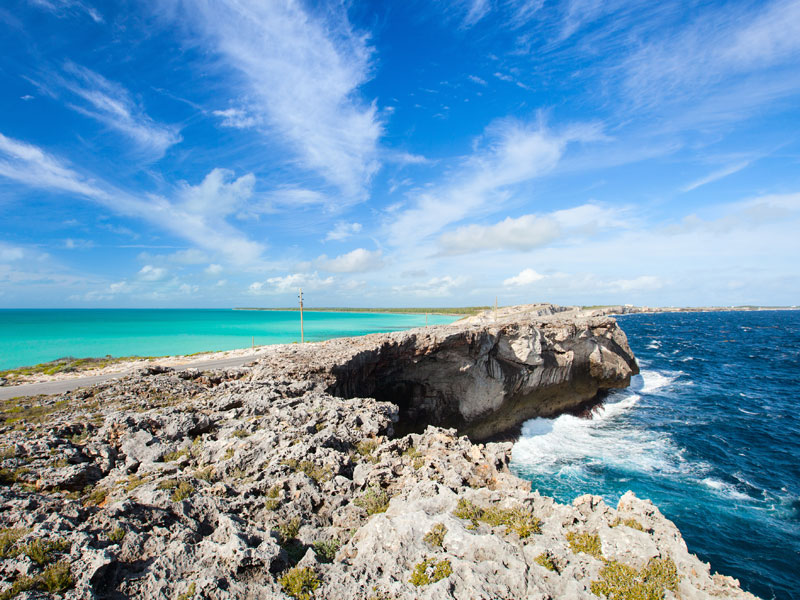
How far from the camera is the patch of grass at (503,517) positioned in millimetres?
7398

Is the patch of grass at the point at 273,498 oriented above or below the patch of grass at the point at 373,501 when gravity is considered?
above

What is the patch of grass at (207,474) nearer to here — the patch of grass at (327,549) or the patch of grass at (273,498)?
the patch of grass at (273,498)

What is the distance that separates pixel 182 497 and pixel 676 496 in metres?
25.9

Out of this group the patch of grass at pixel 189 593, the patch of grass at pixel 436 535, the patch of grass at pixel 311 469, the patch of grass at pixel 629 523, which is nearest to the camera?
the patch of grass at pixel 189 593

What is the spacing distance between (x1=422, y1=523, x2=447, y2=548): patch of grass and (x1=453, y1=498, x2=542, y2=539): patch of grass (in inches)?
22.2

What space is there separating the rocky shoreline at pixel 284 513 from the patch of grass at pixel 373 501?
0.11 feet

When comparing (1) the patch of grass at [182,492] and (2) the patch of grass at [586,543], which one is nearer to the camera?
(2) the patch of grass at [586,543]

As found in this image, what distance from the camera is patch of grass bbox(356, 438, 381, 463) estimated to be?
11297 mm

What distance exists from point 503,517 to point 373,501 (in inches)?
124

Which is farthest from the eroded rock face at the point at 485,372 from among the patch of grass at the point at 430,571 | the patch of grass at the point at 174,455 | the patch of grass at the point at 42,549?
the patch of grass at the point at 430,571

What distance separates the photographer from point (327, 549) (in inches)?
293

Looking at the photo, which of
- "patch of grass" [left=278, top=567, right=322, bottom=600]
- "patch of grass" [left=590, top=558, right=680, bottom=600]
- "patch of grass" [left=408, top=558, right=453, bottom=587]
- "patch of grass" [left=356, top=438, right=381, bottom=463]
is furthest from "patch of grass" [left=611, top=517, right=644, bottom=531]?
"patch of grass" [left=356, top=438, right=381, bottom=463]

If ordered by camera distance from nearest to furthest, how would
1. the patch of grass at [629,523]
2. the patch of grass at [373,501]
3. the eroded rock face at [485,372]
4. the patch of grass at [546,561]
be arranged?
the patch of grass at [546,561] < the patch of grass at [629,523] < the patch of grass at [373,501] < the eroded rock face at [485,372]

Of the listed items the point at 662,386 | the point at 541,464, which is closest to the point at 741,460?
the point at 541,464
